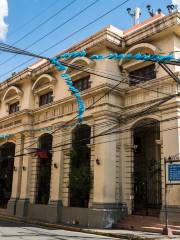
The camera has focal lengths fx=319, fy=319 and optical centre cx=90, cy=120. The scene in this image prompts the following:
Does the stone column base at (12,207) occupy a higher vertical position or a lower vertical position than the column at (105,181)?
lower

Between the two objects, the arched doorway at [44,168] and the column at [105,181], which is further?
the arched doorway at [44,168]

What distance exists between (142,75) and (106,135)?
4.06m

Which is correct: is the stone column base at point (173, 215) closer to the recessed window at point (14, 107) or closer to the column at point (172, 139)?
the column at point (172, 139)

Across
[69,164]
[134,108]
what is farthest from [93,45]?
[69,164]

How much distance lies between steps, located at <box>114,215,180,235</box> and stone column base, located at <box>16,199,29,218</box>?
7.98 metres

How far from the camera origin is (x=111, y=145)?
17.6m

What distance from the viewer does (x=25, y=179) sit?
22.5 meters

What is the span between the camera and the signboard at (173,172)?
1382 cm

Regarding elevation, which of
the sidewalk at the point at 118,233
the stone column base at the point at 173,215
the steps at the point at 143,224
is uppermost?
the stone column base at the point at 173,215

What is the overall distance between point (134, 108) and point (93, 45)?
14.9ft

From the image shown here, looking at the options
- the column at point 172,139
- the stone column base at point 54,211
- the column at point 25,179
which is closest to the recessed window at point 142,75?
the column at point 172,139

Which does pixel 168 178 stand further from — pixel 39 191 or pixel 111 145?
pixel 39 191

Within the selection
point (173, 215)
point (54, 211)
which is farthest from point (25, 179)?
point (173, 215)

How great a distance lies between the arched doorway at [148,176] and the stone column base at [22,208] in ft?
25.5
